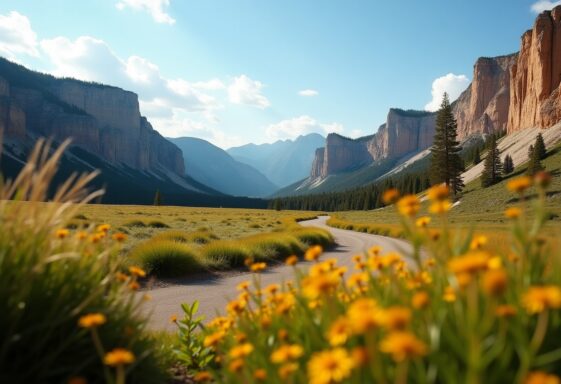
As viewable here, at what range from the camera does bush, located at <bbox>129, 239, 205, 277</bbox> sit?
43.1 ft

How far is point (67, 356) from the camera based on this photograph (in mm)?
2930

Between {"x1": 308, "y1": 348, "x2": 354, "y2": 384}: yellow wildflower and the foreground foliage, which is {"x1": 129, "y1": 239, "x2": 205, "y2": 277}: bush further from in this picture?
{"x1": 308, "y1": 348, "x2": 354, "y2": 384}: yellow wildflower

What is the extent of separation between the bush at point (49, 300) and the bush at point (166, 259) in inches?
387

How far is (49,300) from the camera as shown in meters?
3.03

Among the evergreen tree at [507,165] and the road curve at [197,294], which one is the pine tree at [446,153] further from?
the road curve at [197,294]

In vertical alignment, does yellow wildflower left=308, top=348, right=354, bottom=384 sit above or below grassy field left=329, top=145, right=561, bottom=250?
below

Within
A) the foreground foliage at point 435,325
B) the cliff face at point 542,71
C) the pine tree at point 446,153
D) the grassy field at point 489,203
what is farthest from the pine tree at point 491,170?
the foreground foliage at point 435,325

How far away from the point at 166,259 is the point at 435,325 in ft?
40.2

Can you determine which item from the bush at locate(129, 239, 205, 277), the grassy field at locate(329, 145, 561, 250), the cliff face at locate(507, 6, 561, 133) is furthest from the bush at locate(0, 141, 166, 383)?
the cliff face at locate(507, 6, 561, 133)

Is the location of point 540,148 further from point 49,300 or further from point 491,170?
point 49,300

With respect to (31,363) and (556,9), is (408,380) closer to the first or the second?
(31,363)

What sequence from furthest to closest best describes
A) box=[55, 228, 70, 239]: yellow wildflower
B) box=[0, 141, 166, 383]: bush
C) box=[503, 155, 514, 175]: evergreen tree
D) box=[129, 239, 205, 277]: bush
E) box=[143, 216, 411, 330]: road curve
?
box=[503, 155, 514, 175]: evergreen tree < box=[129, 239, 205, 277]: bush < box=[143, 216, 411, 330]: road curve < box=[55, 228, 70, 239]: yellow wildflower < box=[0, 141, 166, 383]: bush

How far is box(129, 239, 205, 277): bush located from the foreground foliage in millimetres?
10343

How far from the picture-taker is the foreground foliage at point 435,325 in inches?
61.5
